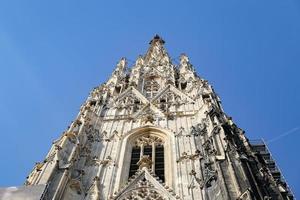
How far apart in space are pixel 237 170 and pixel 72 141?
8183 mm

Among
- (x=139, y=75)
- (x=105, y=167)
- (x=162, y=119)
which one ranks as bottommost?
(x=105, y=167)

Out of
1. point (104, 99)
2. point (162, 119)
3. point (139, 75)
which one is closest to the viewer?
point (162, 119)

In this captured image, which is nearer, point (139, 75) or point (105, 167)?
point (105, 167)

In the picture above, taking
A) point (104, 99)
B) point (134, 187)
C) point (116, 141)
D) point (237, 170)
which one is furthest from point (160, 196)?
point (104, 99)

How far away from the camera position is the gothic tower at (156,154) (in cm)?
1416

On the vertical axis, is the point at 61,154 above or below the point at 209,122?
below

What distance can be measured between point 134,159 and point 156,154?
1033 mm

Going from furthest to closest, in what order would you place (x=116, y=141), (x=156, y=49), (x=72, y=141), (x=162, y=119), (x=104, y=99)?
(x=156, y=49) → (x=104, y=99) → (x=162, y=119) → (x=116, y=141) → (x=72, y=141)

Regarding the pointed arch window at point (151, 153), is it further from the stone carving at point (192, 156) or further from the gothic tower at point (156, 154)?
the stone carving at point (192, 156)

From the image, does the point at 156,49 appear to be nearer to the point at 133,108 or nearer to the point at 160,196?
the point at 133,108

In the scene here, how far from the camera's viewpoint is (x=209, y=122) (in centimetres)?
1902

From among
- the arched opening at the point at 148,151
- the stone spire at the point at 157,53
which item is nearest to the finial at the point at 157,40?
the stone spire at the point at 157,53

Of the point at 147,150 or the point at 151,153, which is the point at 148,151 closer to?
the point at 147,150

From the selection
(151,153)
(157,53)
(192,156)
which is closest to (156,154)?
(151,153)
